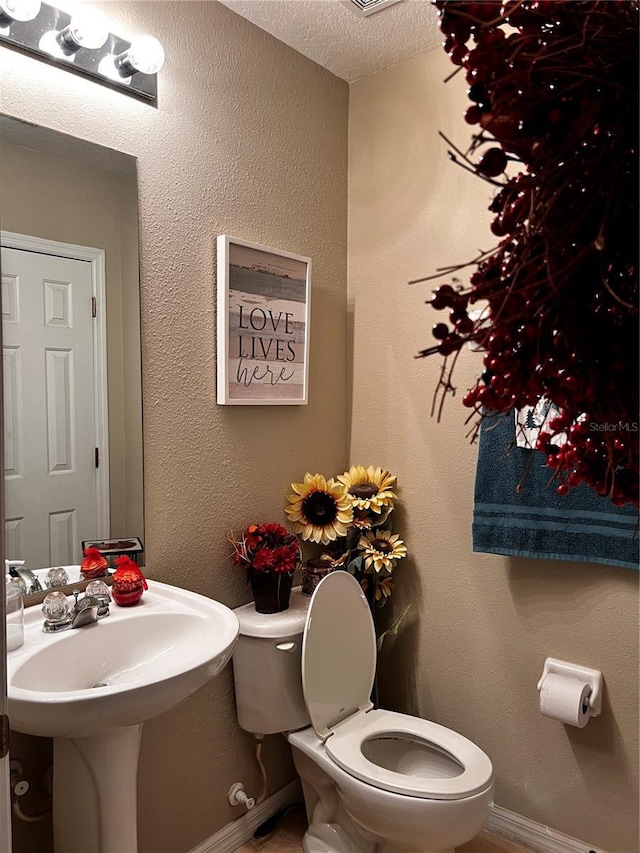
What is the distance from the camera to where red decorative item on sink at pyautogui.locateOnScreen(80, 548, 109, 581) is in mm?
1669

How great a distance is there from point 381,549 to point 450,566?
0.23 meters

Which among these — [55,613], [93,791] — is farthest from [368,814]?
[55,613]

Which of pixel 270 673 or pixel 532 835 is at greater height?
pixel 270 673

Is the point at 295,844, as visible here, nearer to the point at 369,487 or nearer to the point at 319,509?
the point at 319,509

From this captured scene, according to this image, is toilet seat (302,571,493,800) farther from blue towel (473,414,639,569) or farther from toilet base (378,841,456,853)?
blue towel (473,414,639,569)

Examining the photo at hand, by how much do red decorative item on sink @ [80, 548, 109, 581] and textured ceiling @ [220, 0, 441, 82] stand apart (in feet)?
5.33

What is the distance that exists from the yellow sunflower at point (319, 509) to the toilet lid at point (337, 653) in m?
0.20

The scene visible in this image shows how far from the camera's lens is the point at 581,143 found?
486 mm

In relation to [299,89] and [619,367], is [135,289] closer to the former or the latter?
A: [299,89]

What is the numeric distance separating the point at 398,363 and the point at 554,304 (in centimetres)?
181

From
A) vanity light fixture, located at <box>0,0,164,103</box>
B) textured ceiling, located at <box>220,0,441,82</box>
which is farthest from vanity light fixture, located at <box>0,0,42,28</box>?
textured ceiling, located at <box>220,0,441,82</box>

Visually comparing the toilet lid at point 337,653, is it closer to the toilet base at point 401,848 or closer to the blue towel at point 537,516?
the toilet base at point 401,848

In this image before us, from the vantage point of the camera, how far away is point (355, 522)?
223 centimetres

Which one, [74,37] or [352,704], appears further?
[352,704]
